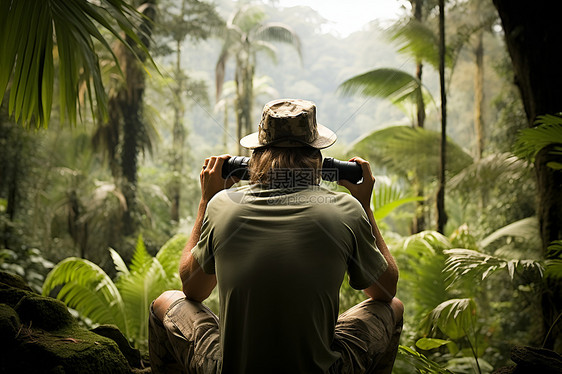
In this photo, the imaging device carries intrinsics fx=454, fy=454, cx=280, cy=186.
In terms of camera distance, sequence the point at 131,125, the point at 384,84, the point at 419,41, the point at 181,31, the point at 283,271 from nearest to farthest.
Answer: the point at 283,271
the point at 419,41
the point at 384,84
the point at 131,125
the point at 181,31

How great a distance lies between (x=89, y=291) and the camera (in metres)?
4.05

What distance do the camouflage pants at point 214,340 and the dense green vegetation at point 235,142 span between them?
66 cm

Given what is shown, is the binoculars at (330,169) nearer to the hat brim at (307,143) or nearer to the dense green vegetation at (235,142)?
the hat brim at (307,143)

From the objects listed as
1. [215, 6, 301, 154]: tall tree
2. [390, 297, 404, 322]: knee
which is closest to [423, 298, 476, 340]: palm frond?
[390, 297, 404, 322]: knee

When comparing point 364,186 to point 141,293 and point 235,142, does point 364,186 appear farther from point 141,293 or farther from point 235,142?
point 235,142

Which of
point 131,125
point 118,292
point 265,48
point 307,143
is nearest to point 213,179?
point 307,143

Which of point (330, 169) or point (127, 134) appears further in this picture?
point (127, 134)

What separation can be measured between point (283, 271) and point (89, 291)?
327 cm

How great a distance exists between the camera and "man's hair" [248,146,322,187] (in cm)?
156

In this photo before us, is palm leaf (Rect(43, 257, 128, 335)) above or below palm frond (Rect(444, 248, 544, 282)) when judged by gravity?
below

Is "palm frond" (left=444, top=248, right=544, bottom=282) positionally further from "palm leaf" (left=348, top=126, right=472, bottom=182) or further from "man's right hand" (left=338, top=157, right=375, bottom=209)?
"palm leaf" (left=348, top=126, right=472, bottom=182)

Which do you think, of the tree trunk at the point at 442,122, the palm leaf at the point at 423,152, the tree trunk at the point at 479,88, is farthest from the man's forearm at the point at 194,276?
the tree trunk at the point at 479,88

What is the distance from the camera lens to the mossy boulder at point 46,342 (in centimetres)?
181

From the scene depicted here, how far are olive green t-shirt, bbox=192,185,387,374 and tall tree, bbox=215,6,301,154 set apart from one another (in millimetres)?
14096
